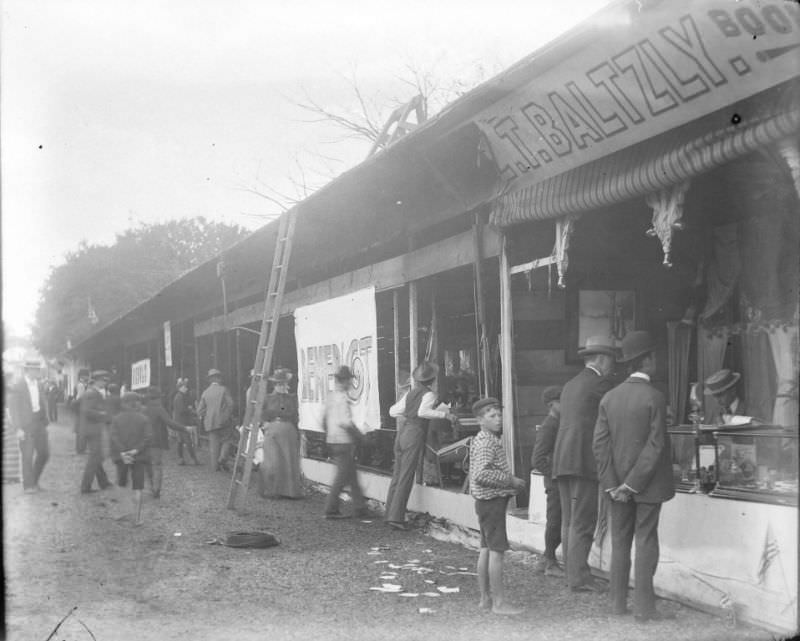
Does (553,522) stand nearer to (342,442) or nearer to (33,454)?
(342,442)

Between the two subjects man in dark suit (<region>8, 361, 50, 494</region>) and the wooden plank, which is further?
the wooden plank

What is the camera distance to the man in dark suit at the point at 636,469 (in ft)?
19.1

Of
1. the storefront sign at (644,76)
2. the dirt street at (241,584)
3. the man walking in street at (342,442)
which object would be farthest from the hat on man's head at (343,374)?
the storefront sign at (644,76)

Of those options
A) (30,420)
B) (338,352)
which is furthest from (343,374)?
(30,420)

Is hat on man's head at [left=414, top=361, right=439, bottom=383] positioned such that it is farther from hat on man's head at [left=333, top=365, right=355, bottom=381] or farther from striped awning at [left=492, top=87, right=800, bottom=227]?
striped awning at [left=492, top=87, right=800, bottom=227]

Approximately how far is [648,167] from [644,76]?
70cm

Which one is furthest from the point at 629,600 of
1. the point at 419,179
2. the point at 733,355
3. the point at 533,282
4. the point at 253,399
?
the point at 253,399

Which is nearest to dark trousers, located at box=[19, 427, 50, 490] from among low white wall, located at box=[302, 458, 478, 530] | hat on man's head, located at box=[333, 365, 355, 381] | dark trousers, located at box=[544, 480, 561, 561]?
dark trousers, located at box=[544, 480, 561, 561]

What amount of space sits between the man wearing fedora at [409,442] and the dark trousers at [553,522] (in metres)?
2.26

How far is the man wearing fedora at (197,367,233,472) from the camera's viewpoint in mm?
14047

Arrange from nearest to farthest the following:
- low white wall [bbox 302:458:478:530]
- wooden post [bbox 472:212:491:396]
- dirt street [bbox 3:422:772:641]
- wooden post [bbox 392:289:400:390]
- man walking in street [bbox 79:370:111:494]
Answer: dirt street [bbox 3:422:772:641]
man walking in street [bbox 79:370:111:494]
wooden post [bbox 472:212:491:396]
low white wall [bbox 302:458:478:530]
wooden post [bbox 392:289:400:390]

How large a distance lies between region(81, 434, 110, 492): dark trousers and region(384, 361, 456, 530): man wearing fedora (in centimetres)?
357

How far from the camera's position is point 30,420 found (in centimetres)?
462

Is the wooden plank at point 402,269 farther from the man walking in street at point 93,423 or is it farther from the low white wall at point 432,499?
the man walking in street at point 93,423
